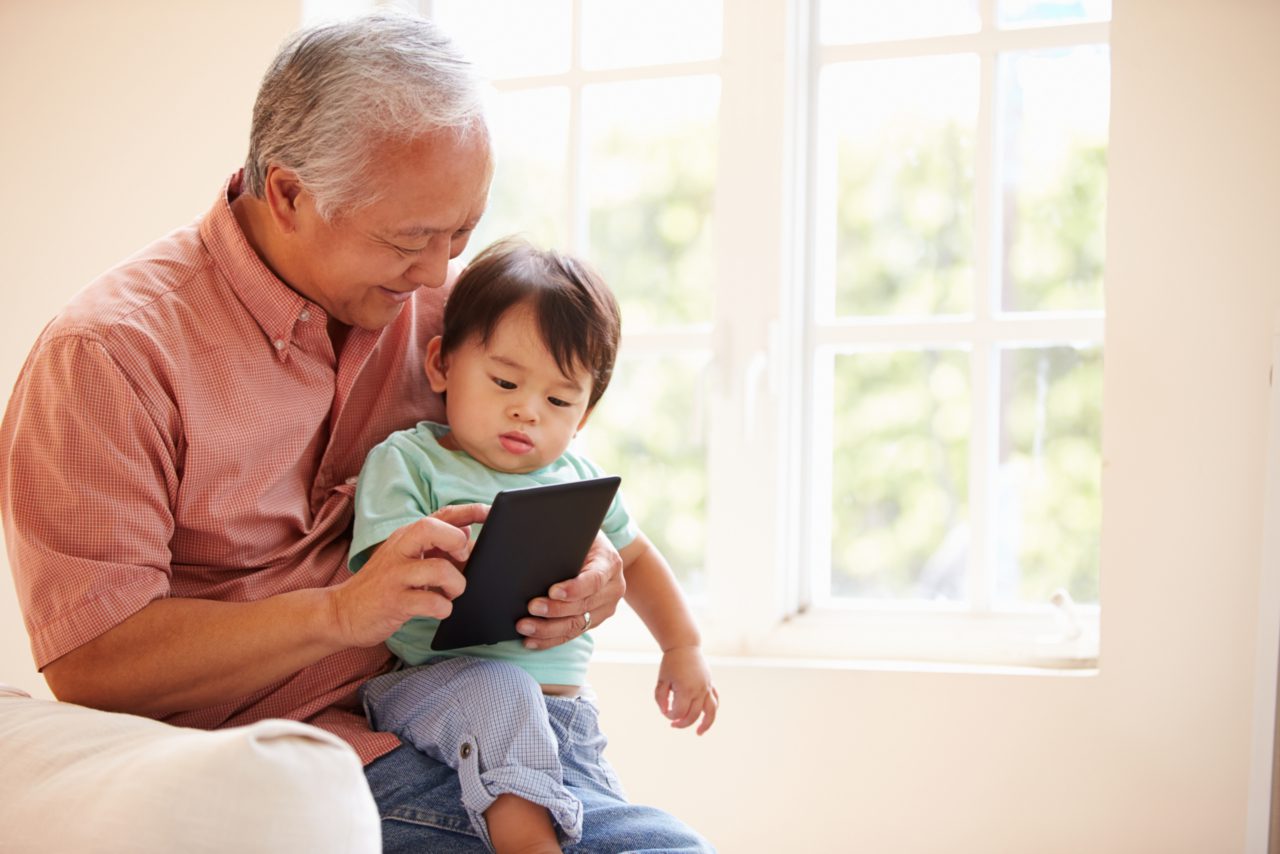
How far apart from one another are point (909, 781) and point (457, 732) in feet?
3.57

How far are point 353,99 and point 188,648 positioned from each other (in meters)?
0.63

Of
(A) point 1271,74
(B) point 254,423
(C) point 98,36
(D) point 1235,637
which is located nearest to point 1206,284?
(A) point 1271,74

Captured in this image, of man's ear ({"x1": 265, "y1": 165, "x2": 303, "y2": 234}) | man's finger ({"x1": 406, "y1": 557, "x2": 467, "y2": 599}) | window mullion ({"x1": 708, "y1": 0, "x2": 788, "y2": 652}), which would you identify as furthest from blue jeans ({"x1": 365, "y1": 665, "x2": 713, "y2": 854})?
window mullion ({"x1": 708, "y1": 0, "x2": 788, "y2": 652})

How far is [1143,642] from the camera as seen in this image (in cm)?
208

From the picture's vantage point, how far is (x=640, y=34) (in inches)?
107

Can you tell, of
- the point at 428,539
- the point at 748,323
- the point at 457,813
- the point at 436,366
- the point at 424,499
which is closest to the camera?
the point at 428,539

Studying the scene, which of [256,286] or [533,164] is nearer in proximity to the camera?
[256,286]

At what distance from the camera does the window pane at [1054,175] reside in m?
2.39

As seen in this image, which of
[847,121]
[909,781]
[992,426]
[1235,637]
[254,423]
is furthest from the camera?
[847,121]

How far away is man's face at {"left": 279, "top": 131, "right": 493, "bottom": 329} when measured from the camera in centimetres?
147

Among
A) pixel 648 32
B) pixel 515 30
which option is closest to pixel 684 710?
pixel 648 32

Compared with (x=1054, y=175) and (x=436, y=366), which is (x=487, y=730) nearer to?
(x=436, y=366)

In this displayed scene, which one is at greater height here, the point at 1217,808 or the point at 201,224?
the point at 201,224

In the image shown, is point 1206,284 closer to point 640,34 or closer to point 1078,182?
point 1078,182
